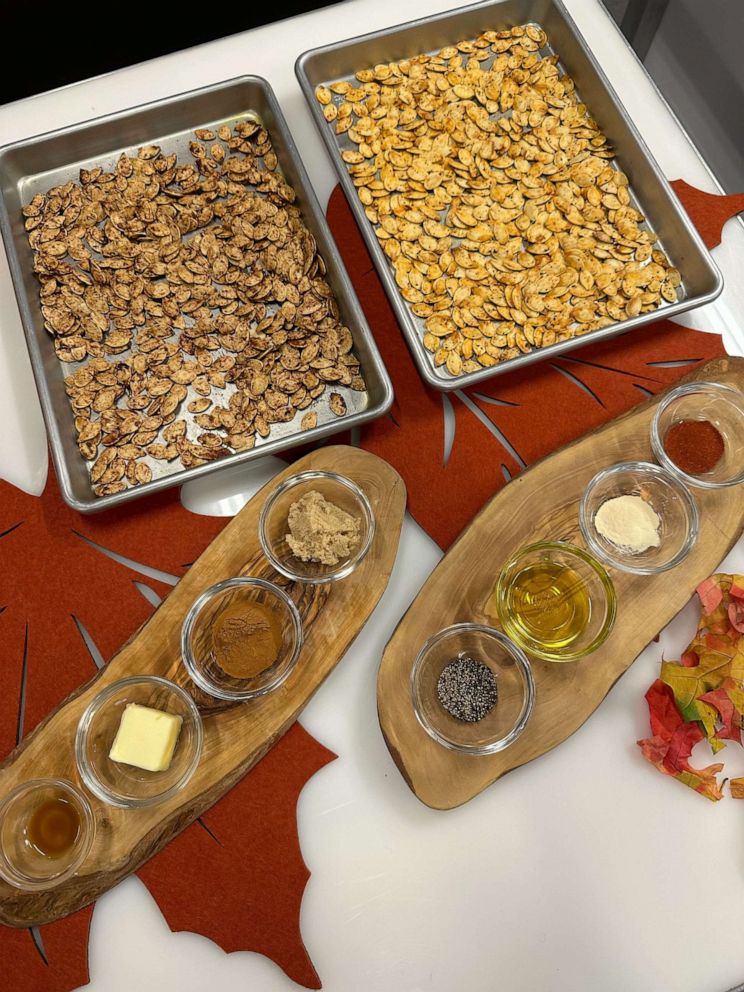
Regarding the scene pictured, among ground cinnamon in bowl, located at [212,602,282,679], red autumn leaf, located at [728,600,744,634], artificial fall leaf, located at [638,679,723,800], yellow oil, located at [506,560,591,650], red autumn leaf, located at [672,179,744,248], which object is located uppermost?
red autumn leaf, located at [672,179,744,248]

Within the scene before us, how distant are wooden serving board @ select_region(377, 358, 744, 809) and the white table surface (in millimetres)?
72

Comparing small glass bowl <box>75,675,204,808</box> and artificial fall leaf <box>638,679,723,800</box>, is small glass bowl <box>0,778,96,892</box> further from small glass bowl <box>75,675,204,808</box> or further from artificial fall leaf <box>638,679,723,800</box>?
artificial fall leaf <box>638,679,723,800</box>

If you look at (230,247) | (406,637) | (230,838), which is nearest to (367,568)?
(406,637)

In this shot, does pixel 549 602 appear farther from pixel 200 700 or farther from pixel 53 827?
pixel 53 827

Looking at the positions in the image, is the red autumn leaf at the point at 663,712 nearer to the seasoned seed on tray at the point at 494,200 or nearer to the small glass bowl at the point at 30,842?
the seasoned seed on tray at the point at 494,200

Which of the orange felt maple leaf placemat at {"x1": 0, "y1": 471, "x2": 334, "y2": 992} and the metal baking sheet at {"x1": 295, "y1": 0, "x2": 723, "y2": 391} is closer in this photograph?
the orange felt maple leaf placemat at {"x1": 0, "y1": 471, "x2": 334, "y2": 992}

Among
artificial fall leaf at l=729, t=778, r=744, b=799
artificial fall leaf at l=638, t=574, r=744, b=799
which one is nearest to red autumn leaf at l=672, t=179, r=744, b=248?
artificial fall leaf at l=638, t=574, r=744, b=799

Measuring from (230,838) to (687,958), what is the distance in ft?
1.82

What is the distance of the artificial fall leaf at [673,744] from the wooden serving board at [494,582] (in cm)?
8

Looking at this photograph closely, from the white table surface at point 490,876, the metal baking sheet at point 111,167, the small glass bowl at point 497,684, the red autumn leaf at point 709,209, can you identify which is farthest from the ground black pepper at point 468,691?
the red autumn leaf at point 709,209

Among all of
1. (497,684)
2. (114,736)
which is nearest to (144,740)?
(114,736)

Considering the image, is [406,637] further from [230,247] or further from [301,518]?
[230,247]

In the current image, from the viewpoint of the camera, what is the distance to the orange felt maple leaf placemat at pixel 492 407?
3.61 ft

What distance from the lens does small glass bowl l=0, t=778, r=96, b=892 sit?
0.91 m
